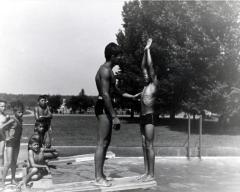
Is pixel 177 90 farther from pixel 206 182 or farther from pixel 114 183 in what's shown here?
pixel 114 183

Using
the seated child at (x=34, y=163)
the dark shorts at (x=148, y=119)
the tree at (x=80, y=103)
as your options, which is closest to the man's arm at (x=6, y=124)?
the seated child at (x=34, y=163)

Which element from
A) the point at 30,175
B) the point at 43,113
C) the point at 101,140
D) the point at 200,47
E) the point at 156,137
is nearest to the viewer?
the point at 101,140

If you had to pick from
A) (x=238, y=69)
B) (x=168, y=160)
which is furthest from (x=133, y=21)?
(x=168, y=160)

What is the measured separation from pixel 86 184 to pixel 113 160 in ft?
21.7

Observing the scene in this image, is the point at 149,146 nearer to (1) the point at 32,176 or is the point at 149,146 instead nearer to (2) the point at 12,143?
(1) the point at 32,176

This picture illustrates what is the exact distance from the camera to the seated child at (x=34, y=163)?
7.75 meters

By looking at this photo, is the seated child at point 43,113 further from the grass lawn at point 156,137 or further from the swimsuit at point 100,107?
the grass lawn at point 156,137

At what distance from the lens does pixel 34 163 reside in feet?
25.8

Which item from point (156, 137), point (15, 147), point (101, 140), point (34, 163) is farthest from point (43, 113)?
point (156, 137)

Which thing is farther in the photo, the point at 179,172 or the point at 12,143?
the point at 179,172

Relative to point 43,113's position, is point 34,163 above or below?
below

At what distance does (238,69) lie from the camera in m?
25.5

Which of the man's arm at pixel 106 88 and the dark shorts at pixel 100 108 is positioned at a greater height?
the man's arm at pixel 106 88

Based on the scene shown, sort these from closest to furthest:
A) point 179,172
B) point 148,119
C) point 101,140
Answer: point 101,140
point 148,119
point 179,172
